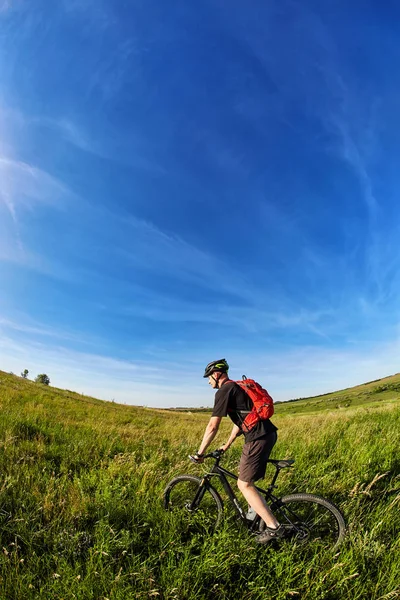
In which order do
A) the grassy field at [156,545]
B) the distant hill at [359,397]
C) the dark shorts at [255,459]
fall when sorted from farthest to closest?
1. the distant hill at [359,397]
2. the dark shorts at [255,459]
3. the grassy field at [156,545]

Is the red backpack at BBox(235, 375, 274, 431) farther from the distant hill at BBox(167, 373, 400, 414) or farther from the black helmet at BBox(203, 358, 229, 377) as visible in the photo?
the distant hill at BBox(167, 373, 400, 414)

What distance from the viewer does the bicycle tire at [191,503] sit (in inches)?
194

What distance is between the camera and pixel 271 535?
4348 mm

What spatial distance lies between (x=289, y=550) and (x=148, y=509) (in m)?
2.19

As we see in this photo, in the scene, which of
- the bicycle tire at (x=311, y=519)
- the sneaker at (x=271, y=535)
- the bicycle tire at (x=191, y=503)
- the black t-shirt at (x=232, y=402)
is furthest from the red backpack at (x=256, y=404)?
the bicycle tire at (x=191, y=503)

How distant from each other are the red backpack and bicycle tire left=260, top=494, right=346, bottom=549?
1.16 m

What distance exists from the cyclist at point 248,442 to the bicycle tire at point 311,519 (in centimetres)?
30

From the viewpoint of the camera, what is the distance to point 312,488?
6219 mm

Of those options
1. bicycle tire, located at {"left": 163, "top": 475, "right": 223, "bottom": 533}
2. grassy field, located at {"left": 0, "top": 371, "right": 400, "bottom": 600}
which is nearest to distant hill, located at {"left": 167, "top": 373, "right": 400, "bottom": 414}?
grassy field, located at {"left": 0, "top": 371, "right": 400, "bottom": 600}

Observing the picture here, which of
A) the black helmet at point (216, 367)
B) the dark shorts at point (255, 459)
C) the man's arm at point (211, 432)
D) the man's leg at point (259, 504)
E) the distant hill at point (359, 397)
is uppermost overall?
the black helmet at point (216, 367)

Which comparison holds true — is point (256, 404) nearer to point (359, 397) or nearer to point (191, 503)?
point (191, 503)

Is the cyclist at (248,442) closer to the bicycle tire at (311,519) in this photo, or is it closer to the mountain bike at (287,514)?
the mountain bike at (287,514)

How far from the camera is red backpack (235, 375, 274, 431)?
191 inches

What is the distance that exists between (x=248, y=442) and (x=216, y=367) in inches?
50.7
